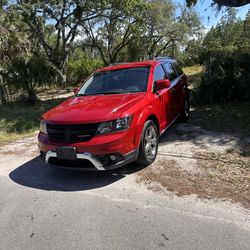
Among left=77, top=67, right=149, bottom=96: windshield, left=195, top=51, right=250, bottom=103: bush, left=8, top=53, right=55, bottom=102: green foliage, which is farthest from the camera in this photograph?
left=8, top=53, right=55, bottom=102: green foliage

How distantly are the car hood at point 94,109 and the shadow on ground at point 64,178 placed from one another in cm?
97

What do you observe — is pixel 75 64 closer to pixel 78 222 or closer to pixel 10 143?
pixel 10 143

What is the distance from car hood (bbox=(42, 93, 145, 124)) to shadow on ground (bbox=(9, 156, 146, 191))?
0.97m

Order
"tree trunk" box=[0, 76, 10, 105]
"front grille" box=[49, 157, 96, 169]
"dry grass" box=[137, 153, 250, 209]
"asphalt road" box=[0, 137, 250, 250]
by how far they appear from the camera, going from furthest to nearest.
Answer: "tree trunk" box=[0, 76, 10, 105]
"front grille" box=[49, 157, 96, 169]
"dry grass" box=[137, 153, 250, 209]
"asphalt road" box=[0, 137, 250, 250]

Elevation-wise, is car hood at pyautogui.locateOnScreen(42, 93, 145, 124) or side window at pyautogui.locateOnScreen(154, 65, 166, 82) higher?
side window at pyautogui.locateOnScreen(154, 65, 166, 82)

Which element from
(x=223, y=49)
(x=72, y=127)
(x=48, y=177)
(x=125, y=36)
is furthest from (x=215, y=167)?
(x=125, y=36)

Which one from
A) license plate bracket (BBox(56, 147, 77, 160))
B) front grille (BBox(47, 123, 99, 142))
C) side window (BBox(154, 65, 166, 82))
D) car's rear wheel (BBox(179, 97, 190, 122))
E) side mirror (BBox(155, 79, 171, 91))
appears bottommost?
car's rear wheel (BBox(179, 97, 190, 122))

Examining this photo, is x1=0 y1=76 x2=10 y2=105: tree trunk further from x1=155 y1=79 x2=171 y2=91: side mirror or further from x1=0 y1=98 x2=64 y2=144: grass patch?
x1=155 y1=79 x2=171 y2=91: side mirror

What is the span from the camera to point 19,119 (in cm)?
1044

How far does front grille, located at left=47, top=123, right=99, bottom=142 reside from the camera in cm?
468

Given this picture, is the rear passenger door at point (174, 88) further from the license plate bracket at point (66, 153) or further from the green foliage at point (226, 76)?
the green foliage at point (226, 76)

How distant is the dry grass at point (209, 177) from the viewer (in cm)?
429

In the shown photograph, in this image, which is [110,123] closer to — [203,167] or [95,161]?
[95,161]

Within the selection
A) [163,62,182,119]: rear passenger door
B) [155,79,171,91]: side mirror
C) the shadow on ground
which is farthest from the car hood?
[163,62,182,119]: rear passenger door
